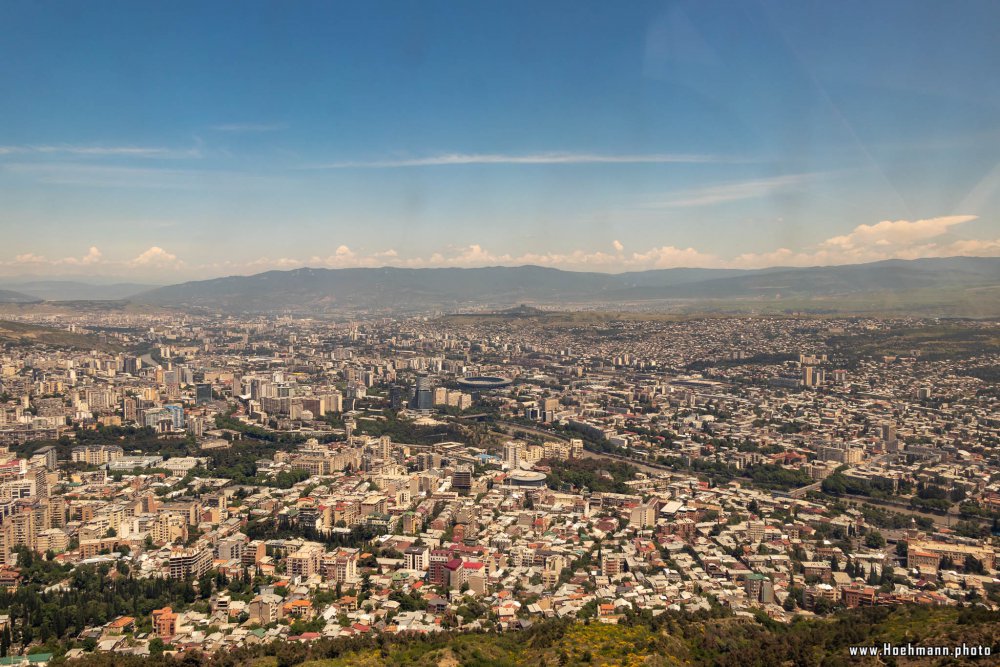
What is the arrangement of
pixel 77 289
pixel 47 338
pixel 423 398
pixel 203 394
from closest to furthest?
pixel 423 398, pixel 203 394, pixel 47 338, pixel 77 289

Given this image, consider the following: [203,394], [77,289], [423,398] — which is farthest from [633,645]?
[77,289]

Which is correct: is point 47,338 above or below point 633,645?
above

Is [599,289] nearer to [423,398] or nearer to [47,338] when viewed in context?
[47,338]

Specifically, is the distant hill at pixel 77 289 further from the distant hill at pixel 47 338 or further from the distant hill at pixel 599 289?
the distant hill at pixel 47 338

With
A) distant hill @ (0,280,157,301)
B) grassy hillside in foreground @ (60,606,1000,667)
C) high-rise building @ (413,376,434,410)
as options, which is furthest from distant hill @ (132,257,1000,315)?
grassy hillside in foreground @ (60,606,1000,667)

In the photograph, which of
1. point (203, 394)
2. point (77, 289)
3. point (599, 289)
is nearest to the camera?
point (203, 394)

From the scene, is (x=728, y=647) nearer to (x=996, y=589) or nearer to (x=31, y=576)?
(x=996, y=589)

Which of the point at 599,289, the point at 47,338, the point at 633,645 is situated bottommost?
the point at 633,645

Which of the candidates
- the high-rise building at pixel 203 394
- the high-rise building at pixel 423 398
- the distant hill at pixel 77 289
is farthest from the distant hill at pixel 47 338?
the distant hill at pixel 77 289

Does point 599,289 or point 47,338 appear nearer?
point 47,338
